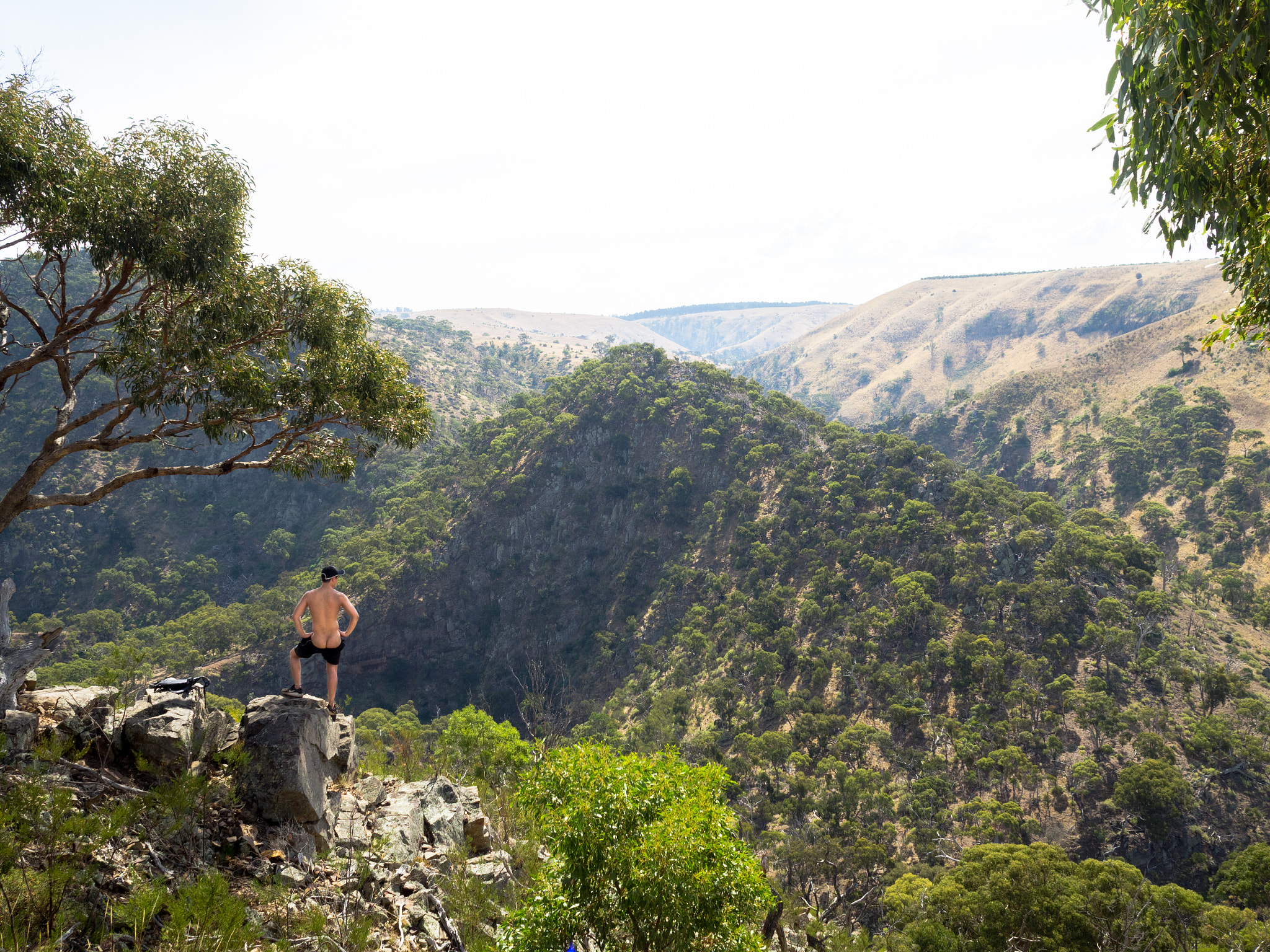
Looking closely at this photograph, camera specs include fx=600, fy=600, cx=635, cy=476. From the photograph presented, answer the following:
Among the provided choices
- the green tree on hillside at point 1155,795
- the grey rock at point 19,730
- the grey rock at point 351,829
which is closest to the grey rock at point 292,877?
the grey rock at point 351,829

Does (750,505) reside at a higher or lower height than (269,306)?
lower

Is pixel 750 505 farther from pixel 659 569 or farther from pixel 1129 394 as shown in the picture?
pixel 1129 394

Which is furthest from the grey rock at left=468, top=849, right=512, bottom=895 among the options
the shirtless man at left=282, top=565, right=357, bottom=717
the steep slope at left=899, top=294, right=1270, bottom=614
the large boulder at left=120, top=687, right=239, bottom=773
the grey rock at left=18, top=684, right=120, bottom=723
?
the steep slope at left=899, top=294, right=1270, bottom=614

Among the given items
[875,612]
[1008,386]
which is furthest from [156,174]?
[1008,386]

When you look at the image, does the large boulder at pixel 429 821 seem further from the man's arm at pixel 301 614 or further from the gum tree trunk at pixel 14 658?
the gum tree trunk at pixel 14 658

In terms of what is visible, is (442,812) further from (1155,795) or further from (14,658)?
(1155,795)

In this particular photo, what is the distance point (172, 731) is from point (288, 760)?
5.47ft

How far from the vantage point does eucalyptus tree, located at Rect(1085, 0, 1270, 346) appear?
5.26 metres

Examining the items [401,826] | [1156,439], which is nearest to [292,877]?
[401,826]

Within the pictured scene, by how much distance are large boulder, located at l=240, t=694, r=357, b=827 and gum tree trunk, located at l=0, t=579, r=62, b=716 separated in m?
2.90

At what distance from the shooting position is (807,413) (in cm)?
7694

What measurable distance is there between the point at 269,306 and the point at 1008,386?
450ft

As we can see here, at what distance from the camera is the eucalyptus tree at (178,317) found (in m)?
9.23

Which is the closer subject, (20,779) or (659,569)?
(20,779)
